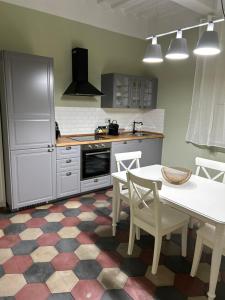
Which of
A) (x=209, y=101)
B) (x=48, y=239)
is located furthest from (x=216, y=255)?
(x=209, y=101)

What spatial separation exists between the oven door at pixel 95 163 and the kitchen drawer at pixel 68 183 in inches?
5.6

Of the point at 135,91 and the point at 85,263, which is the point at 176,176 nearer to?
the point at 85,263

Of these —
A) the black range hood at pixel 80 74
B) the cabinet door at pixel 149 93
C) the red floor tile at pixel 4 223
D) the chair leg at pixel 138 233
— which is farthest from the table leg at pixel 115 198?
the cabinet door at pixel 149 93

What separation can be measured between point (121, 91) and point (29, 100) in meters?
1.81

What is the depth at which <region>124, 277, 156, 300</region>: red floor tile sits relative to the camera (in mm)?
1751

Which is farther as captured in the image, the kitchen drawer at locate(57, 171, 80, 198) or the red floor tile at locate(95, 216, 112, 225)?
the kitchen drawer at locate(57, 171, 80, 198)

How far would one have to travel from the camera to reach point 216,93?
3.36 metres

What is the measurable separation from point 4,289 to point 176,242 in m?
1.70

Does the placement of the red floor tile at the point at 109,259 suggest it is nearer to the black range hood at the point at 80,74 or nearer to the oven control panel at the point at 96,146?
the oven control panel at the point at 96,146

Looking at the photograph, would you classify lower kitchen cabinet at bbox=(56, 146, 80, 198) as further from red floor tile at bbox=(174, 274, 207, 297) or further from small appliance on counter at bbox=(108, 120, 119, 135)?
red floor tile at bbox=(174, 274, 207, 297)

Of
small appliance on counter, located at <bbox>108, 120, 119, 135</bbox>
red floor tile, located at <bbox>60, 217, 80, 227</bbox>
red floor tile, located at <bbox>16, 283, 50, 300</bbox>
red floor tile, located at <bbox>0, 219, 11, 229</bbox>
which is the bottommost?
red floor tile, located at <bbox>16, 283, 50, 300</bbox>

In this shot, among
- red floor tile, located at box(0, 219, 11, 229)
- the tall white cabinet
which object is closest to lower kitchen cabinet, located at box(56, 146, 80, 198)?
the tall white cabinet

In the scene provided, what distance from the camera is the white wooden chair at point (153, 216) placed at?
1830 mm

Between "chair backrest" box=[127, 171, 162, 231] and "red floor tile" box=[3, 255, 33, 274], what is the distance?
1071 mm
